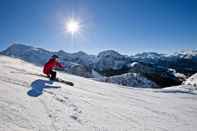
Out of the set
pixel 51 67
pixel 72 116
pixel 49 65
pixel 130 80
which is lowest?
pixel 72 116

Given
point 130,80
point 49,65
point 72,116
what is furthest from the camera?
point 130,80

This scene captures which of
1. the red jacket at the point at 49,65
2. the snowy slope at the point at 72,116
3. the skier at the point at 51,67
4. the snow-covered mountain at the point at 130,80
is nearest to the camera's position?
the snowy slope at the point at 72,116

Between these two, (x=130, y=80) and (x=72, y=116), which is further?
(x=130, y=80)

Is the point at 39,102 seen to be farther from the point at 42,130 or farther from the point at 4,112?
the point at 42,130

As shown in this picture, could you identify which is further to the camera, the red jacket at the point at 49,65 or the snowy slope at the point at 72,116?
the red jacket at the point at 49,65

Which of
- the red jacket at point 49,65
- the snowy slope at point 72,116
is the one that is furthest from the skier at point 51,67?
the snowy slope at point 72,116

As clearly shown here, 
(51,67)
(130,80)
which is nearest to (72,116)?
(51,67)

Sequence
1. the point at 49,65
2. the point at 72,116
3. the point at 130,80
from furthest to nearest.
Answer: the point at 130,80
the point at 49,65
the point at 72,116

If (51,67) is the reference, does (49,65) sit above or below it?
above

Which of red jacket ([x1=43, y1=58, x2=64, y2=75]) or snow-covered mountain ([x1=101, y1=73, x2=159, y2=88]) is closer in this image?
red jacket ([x1=43, y1=58, x2=64, y2=75])

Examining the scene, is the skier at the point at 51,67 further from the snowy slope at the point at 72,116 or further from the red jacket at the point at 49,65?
the snowy slope at the point at 72,116

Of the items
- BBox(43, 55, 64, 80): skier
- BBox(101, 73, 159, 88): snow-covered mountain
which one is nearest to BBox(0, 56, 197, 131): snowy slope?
BBox(43, 55, 64, 80): skier

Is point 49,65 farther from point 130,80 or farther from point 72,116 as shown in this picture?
point 130,80

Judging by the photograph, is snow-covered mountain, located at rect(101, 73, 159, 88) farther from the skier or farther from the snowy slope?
the snowy slope
